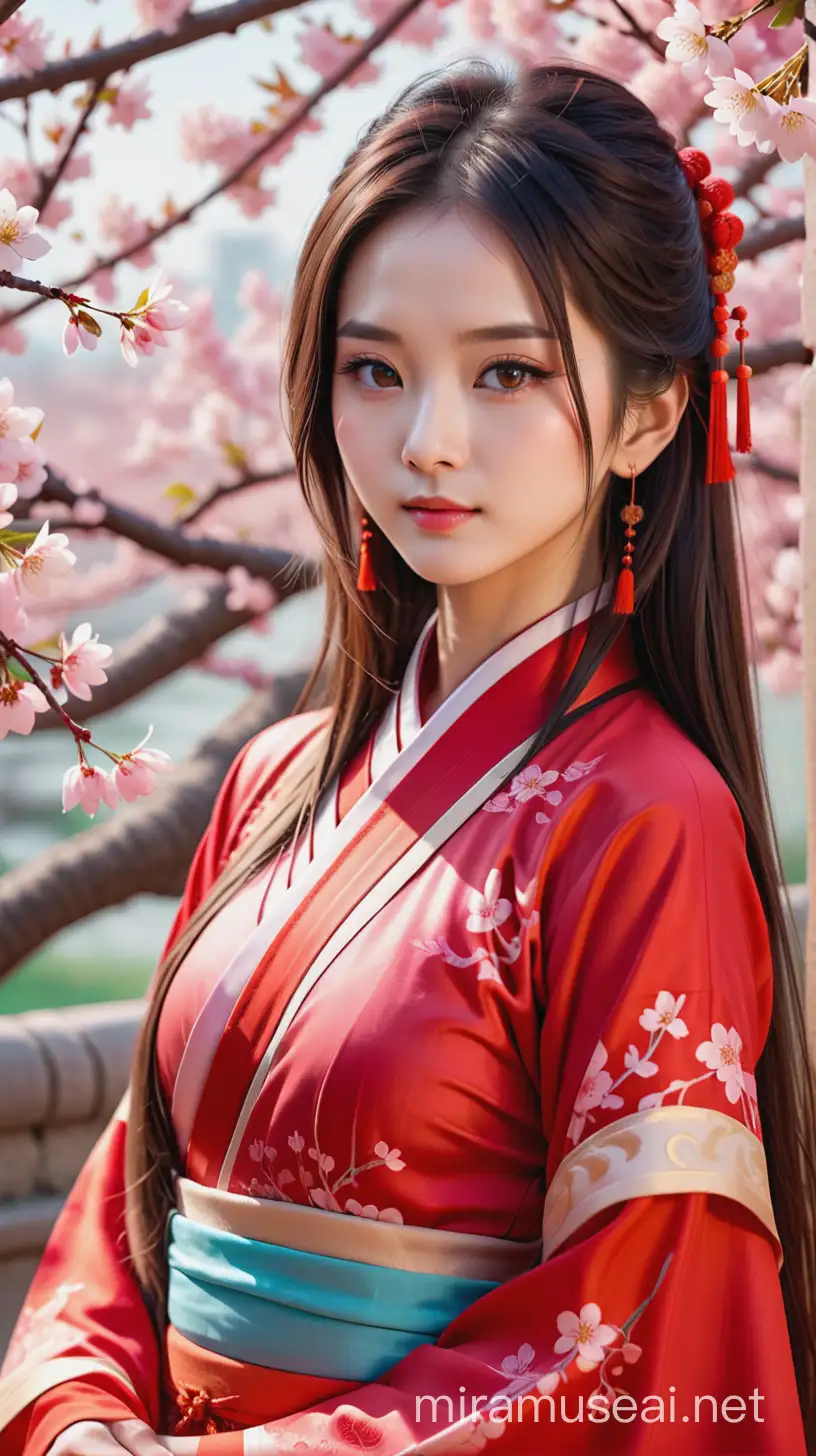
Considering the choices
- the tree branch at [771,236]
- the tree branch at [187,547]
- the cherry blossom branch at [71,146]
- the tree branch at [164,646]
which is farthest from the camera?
the tree branch at [164,646]

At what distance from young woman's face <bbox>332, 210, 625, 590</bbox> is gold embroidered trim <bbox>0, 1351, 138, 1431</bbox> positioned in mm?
892

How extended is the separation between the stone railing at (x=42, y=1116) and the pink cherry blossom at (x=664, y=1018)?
1373 mm

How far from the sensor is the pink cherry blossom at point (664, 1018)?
142cm

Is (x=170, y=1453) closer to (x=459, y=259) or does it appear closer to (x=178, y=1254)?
(x=178, y=1254)

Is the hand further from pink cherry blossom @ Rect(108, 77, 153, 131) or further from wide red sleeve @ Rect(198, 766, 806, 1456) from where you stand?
pink cherry blossom @ Rect(108, 77, 153, 131)

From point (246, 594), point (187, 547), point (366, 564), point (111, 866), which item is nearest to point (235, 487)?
point (246, 594)

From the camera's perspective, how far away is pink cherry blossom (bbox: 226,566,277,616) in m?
3.20

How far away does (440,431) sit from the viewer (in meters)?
1.50

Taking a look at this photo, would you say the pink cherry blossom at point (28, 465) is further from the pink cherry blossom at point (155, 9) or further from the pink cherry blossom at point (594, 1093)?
the pink cherry blossom at point (155, 9)

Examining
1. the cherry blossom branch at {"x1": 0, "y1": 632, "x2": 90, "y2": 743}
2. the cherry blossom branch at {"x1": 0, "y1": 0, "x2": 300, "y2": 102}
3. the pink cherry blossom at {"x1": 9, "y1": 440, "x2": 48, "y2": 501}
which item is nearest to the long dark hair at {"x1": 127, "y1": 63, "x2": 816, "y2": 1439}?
the pink cherry blossom at {"x1": 9, "y1": 440, "x2": 48, "y2": 501}

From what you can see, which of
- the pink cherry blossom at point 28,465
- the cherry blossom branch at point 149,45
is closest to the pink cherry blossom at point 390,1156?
the pink cherry blossom at point 28,465

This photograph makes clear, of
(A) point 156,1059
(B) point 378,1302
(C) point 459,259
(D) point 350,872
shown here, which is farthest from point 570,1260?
(C) point 459,259

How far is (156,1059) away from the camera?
6.00 feet

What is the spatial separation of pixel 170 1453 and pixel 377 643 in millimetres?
929
